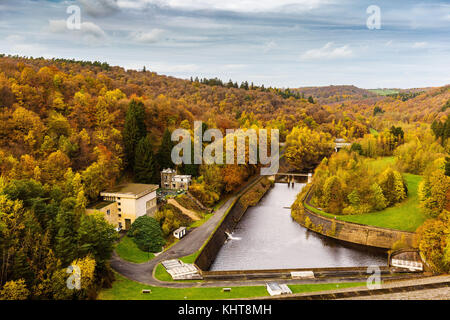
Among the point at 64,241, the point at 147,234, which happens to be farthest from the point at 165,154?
the point at 64,241

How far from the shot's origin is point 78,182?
34.3 meters

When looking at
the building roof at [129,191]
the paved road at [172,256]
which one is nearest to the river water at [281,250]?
the paved road at [172,256]

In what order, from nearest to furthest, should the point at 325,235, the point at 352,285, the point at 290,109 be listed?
the point at 352,285
the point at 325,235
the point at 290,109

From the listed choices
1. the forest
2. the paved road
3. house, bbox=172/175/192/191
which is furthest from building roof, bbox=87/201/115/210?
house, bbox=172/175/192/191

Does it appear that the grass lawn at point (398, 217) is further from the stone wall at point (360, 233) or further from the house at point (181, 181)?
the house at point (181, 181)

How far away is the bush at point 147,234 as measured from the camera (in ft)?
106

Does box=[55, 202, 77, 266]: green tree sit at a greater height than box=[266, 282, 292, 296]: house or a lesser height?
greater

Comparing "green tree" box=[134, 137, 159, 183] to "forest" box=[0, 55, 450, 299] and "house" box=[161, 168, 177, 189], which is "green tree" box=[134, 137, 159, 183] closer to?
"forest" box=[0, 55, 450, 299]

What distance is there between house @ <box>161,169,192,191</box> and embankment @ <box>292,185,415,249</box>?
14488 mm

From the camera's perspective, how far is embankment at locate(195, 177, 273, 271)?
32969 mm
